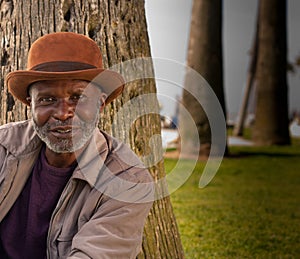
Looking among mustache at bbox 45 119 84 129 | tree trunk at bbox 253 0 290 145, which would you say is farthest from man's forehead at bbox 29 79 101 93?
tree trunk at bbox 253 0 290 145

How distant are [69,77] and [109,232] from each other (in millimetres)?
A: 716

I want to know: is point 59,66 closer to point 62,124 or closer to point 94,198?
point 62,124

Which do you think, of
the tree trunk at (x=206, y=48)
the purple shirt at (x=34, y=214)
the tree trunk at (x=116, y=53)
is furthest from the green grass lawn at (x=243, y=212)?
the purple shirt at (x=34, y=214)

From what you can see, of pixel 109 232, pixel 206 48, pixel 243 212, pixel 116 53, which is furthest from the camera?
pixel 206 48

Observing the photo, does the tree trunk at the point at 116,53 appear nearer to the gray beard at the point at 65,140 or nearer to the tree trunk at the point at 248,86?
the gray beard at the point at 65,140

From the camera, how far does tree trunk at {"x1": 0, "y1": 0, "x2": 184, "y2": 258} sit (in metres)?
4.03

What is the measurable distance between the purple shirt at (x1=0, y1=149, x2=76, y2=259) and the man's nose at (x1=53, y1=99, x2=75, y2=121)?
269 millimetres

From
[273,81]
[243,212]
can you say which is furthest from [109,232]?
[273,81]

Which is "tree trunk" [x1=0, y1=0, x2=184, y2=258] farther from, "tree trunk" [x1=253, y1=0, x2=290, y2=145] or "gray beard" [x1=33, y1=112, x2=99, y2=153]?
"tree trunk" [x1=253, y1=0, x2=290, y2=145]

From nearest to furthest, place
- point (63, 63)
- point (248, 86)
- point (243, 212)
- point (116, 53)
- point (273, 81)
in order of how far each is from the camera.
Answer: point (63, 63) → point (116, 53) → point (243, 212) → point (273, 81) → point (248, 86)

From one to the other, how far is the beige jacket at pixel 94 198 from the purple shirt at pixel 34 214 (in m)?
0.05

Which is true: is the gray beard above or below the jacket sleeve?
above

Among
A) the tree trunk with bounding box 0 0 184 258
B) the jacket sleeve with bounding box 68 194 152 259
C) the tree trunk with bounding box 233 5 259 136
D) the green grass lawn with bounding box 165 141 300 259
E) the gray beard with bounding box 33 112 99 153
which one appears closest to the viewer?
the jacket sleeve with bounding box 68 194 152 259

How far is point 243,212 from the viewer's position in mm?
8688
